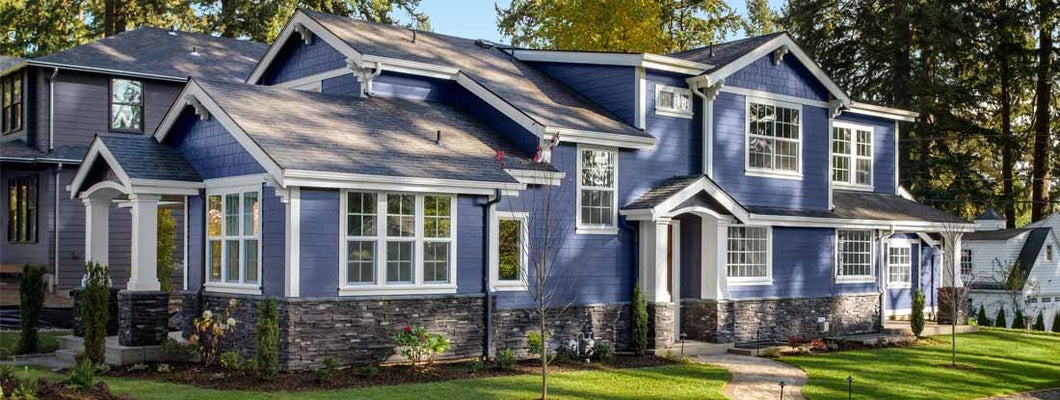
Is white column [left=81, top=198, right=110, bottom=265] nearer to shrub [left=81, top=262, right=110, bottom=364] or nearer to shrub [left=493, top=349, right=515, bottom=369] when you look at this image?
shrub [left=81, top=262, right=110, bottom=364]

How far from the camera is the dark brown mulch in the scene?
1462 cm

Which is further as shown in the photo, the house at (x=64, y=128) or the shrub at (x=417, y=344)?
the house at (x=64, y=128)

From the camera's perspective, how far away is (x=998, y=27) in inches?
1635

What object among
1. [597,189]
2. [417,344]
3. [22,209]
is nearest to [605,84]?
[597,189]

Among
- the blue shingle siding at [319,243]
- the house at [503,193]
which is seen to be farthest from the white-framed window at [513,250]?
the blue shingle siding at [319,243]

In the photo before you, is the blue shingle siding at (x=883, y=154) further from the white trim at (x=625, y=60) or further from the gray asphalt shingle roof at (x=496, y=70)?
the gray asphalt shingle roof at (x=496, y=70)

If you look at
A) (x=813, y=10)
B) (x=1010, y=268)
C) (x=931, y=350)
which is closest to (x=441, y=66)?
(x=931, y=350)

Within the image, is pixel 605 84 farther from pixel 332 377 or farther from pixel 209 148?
pixel 332 377

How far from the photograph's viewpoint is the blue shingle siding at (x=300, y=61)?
68.9ft

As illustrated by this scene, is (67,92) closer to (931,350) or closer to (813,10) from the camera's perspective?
(931,350)

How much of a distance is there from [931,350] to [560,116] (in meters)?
8.98

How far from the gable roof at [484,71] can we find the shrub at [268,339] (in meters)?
5.91

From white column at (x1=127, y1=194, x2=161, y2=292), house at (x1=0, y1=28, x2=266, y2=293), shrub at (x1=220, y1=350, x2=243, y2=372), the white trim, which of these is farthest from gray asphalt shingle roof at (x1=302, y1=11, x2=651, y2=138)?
house at (x1=0, y1=28, x2=266, y2=293)

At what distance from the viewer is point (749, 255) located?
22.1 metres
